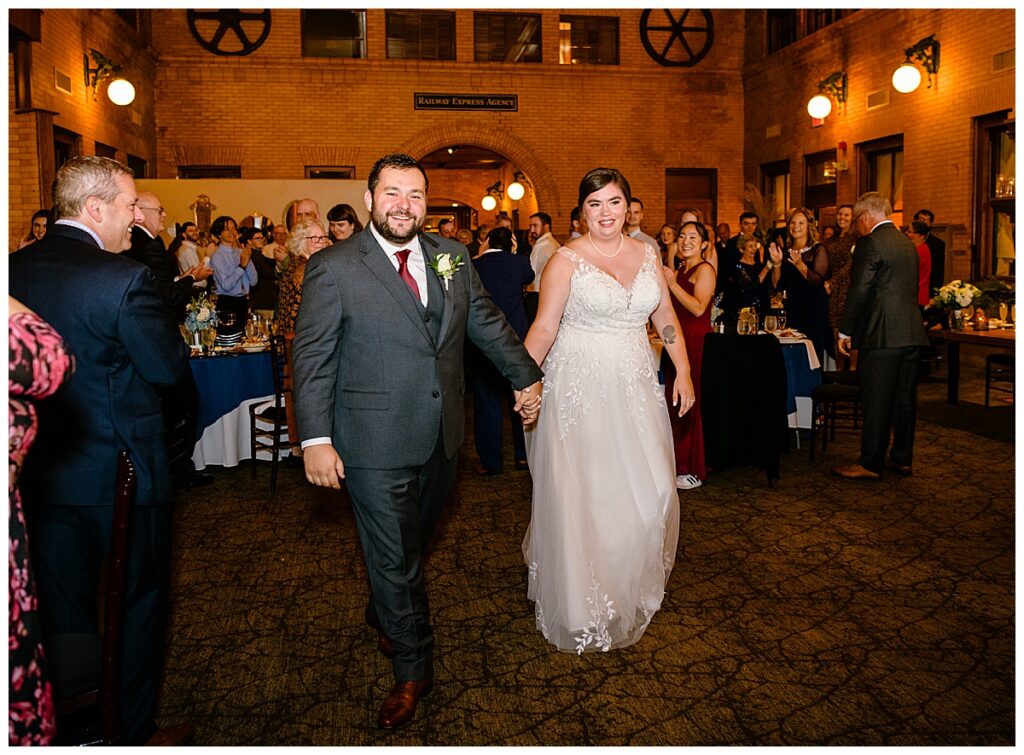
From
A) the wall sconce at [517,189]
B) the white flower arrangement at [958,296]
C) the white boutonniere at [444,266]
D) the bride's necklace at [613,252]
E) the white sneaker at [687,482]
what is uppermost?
the wall sconce at [517,189]

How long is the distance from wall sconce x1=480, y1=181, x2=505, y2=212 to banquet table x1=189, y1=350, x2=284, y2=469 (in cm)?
1634

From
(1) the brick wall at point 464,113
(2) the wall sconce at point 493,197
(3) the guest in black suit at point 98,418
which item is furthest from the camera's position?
(2) the wall sconce at point 493,197

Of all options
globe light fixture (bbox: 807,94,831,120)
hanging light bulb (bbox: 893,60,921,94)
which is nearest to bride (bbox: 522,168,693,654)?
hanging light bulb (bbox: 893,60,921,94)

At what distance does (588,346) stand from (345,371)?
126 cm

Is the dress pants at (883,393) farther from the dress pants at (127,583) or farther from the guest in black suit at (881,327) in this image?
the dress pants at (127,583)

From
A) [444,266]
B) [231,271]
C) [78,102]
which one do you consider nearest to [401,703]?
[444,266]

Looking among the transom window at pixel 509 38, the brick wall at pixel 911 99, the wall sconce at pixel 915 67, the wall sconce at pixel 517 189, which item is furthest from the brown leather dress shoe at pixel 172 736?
the wall sconce at pixel 517 189

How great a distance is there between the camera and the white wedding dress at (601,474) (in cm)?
363

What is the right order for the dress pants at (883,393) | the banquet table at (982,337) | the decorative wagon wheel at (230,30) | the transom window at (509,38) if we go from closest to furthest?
the dress pants at (883,393) < the banquet table at (982,337) < the decorative wagon wheel at (230,30) < the transom window at (509,38)

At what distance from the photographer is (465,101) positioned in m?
16.8

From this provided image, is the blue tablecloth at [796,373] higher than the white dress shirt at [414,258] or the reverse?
the reverse

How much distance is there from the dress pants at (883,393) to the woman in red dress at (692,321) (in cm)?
108

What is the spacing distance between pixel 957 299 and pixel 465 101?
10.9m

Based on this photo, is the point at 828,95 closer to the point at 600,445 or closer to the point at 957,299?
the point at 957,299
